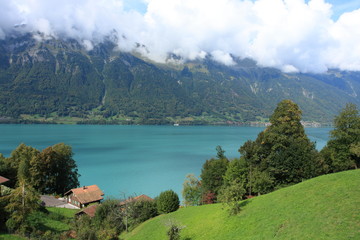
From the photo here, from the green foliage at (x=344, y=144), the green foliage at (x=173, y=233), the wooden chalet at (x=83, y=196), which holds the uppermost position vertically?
the green foliage at (x=344, y=144)

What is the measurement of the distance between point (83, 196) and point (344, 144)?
145 ft

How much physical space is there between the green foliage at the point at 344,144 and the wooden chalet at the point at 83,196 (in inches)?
1547

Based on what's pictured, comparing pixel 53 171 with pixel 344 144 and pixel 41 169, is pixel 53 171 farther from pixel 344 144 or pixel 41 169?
pixel 344 144

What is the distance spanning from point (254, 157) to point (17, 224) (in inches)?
1243

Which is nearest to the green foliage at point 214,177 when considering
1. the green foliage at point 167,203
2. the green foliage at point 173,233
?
the green foliage at point 167,203

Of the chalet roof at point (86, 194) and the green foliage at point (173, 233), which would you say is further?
the chalet roof at point (86, 194)

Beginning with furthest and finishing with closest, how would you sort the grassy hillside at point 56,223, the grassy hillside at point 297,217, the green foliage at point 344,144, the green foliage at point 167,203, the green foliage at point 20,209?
the green foliage at point 344,144 → the green foliage at point 167,203 → the grassy hillside at point 56,223 → the green foliage at point 20,209 → the grassy hillside at point 297,217

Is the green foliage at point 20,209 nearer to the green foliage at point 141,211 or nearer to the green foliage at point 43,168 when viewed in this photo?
the green foliage at point 141,211

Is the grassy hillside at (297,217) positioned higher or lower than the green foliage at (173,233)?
higher

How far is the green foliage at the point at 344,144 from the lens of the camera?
37209 millimetres

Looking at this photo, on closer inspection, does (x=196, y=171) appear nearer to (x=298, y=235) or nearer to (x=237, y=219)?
(x=237, y=219)

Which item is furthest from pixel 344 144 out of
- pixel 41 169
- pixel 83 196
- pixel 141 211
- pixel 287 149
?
pixel 41 169

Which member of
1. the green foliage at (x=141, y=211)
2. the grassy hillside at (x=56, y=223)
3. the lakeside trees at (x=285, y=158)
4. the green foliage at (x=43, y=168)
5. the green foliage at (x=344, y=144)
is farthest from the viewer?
the green foliage at (x=43, y=168)

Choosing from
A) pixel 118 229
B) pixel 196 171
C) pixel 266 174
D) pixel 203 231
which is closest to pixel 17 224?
pixel 118 229
